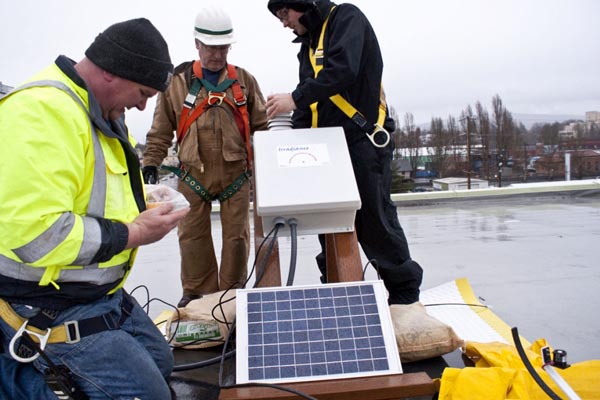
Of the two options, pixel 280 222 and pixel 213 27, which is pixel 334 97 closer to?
pixel 280 222

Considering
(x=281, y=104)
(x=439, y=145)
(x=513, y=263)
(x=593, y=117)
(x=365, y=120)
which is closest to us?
(x=281, y=104)

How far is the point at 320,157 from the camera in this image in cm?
203

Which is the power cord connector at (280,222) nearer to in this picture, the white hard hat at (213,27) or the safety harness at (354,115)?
the safety harness at (354,115)

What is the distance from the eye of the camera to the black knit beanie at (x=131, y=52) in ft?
4.58

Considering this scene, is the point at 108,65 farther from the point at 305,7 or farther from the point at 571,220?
the point at 571,220

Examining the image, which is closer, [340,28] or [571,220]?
[340,28]

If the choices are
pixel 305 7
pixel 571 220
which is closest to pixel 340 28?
pixel 305 7

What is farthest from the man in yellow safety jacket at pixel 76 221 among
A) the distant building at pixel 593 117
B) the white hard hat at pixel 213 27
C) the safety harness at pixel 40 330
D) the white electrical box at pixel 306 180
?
the distant building at pixel 593 117

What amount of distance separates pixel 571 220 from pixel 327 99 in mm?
4092

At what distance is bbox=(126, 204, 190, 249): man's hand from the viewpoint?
54.6 inches

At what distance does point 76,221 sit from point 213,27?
67.6 inches

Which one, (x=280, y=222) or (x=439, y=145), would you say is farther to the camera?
(x=439, y=145)

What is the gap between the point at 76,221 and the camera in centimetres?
125

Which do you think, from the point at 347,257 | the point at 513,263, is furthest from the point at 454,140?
the point at 347,257
